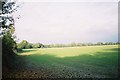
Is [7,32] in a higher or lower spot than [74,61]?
higher

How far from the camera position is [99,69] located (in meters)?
7.96

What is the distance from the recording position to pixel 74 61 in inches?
314

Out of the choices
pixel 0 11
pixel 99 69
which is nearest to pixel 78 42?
pixel 99 69

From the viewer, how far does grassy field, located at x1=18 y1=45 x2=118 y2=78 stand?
793 centimetres

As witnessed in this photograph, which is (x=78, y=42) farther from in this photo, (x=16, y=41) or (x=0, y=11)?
(x=0, y=11)

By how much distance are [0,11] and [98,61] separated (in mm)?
3068

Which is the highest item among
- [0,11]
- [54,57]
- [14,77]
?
[0,11]

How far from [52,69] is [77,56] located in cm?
80

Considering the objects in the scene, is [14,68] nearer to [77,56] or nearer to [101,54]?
[77,56]

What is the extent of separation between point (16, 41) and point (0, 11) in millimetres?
952

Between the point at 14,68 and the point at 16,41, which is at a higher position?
the point at 16,41

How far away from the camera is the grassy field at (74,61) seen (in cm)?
793

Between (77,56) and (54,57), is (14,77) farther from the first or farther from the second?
(77,56)

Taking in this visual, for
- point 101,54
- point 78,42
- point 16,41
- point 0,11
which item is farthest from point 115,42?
point 0,11
